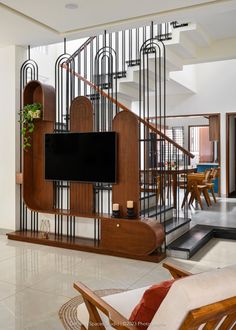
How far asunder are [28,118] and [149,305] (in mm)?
4223

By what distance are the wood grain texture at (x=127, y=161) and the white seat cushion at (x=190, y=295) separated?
10.1ft

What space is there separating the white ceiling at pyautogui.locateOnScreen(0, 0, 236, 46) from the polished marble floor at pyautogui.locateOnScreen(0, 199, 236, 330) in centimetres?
309

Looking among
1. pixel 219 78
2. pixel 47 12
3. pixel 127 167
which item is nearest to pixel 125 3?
pixel 47 12

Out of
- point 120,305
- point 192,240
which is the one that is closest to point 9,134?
point 192,240

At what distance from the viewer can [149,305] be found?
1.66 meters

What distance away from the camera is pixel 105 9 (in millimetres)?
4188

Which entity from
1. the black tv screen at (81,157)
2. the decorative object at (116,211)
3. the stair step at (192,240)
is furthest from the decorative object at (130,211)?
the stair step at (192,240)

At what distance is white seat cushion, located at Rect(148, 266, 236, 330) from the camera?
1372 mm

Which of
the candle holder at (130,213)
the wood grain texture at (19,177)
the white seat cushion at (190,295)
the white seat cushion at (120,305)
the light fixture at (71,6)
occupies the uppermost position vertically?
the light fixture at (71,6)

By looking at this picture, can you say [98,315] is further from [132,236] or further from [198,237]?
[198,237]

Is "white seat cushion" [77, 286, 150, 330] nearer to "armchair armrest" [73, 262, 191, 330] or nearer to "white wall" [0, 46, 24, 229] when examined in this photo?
"armchair armrest" [73, 262, 191, 330]

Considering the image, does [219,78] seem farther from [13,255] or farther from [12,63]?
[13,255]

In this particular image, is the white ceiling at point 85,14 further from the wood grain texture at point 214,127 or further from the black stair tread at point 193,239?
the wood grain texture at point 214,127

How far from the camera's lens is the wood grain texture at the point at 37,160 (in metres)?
5.38
